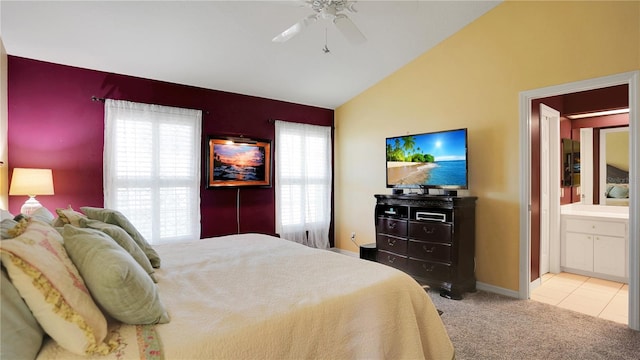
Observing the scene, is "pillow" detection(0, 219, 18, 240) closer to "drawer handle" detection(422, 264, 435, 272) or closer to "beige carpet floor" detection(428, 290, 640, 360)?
"beige carpet floor" detection(428, 290, 640, 360)

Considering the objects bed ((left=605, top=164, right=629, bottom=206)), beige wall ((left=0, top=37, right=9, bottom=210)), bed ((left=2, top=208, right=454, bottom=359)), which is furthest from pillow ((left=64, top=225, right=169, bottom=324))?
bed ((left=605, top=164, right=629, bottom=206))

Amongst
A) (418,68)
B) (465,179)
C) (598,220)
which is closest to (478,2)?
(418,68)

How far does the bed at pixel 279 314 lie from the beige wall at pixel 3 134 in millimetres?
1979

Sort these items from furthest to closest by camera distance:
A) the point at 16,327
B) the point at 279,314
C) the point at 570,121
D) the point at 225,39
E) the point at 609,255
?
the point at 570,121 < the point at 609,255 < the point at 225,39 < the point at 279,314 < the point at 16,327

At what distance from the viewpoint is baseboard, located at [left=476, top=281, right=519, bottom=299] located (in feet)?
11.1

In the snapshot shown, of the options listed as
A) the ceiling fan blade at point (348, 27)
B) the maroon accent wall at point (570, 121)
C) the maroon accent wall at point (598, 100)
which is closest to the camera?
the ceiling fan blade at point (348, 27)

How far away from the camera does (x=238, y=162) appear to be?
448 cm

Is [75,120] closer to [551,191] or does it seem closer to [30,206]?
[30,206]

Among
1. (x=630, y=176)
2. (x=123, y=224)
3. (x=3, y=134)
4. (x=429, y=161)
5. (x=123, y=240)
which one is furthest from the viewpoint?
(x=429, y=161)

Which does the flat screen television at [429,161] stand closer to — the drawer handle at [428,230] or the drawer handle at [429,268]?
the drawer handle at [428,230]

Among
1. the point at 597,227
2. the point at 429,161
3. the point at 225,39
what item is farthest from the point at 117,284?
the point at 597,227

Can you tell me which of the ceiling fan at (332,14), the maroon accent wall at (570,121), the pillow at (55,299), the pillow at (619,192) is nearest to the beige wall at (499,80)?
the maroon accent wall at (570,121)

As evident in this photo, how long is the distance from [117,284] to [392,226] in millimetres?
3251

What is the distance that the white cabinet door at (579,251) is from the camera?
4086mm
